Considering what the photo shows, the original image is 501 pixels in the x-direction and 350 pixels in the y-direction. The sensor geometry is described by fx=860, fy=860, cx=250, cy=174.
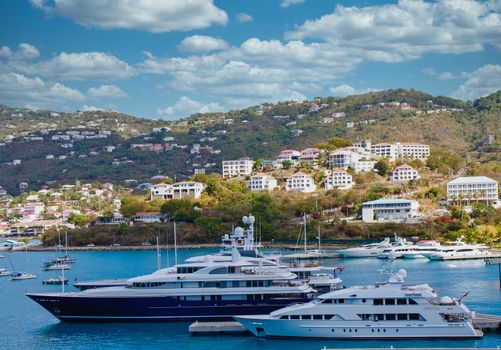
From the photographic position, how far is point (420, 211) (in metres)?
97.2

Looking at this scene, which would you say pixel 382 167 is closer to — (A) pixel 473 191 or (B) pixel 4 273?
(A) pixel 473 191

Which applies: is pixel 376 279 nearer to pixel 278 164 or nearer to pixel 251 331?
pixel 251 331

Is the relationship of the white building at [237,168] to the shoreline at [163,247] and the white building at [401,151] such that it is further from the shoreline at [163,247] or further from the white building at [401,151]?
the shoreline at [163,247]

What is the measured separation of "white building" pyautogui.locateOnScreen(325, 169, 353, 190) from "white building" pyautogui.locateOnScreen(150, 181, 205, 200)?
1872 centimetres

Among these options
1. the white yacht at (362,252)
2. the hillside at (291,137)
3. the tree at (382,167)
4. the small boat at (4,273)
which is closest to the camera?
the small boat at (4,273)

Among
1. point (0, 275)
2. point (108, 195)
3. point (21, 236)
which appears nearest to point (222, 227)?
point (0, 275)

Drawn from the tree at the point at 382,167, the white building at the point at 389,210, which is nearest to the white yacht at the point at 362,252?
the white building at the point at 389,210

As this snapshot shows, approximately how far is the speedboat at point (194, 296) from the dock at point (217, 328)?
2.60 meters

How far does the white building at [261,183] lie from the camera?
11481 centimetres

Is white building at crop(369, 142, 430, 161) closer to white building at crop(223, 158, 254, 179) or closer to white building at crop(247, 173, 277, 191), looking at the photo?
white building at crop(223, 158, 254, 179)

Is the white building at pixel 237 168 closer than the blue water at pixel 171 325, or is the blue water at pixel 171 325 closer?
the blue water at pixel 171 325

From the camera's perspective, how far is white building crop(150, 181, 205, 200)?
4683 inches

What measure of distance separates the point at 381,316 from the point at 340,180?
246 ft

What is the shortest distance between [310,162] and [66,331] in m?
86.7
